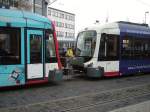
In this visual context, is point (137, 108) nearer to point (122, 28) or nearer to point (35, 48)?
point (35, 48)

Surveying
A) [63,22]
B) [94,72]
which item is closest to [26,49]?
[94,72]

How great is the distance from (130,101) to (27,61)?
4393mm

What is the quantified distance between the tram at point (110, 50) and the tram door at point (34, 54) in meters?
3.46

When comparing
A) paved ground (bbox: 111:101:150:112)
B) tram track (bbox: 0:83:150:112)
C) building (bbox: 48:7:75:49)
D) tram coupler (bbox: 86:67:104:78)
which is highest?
building (bbox: 48:7:75:49)

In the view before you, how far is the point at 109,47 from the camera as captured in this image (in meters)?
16.2

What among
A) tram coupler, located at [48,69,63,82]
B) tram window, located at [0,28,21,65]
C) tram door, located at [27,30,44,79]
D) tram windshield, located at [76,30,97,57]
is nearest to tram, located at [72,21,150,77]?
tram windshield, located at [76,30,97,57]

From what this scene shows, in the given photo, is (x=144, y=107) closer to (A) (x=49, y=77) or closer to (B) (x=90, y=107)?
(B) (x=90, y=107)

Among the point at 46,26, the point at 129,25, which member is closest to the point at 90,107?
the point at 46,26

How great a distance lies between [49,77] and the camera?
43.8ft

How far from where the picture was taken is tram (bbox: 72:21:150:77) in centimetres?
1573

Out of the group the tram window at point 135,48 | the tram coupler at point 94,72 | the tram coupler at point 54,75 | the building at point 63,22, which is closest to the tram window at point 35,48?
the tram coupler at point 54,75

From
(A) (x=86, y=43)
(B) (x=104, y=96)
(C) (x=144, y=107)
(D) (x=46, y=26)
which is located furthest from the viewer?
(A) (x=86, y=43)

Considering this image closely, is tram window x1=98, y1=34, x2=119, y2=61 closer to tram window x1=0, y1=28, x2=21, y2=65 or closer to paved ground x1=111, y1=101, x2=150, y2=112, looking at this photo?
tram window x1=0, y1=28, x2=21, y2=65

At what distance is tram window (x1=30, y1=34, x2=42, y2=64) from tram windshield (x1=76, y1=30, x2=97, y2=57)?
3659 millimetres
